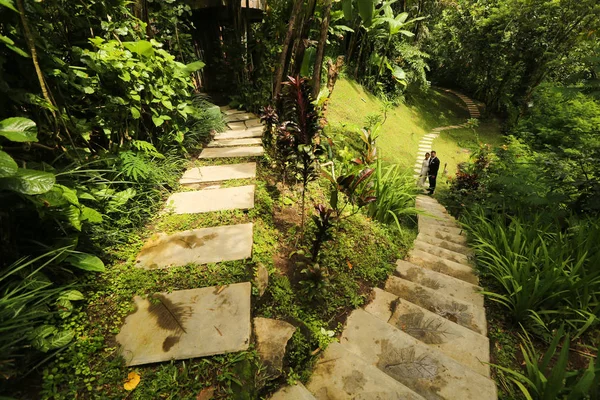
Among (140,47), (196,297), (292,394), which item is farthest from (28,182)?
(140,47)

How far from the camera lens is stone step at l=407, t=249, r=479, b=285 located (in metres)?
2.80

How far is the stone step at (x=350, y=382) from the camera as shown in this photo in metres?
1.45

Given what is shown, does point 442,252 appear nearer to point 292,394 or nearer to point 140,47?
point 292,394

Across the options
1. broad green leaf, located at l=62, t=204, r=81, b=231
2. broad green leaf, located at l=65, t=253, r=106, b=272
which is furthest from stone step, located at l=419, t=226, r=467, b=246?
broad green leaf, located at l=62, t=204, r=81, b=231

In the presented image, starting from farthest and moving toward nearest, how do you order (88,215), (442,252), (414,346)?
(442,252), (414,346), (88,215)

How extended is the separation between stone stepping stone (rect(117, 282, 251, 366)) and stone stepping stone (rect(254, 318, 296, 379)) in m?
0.11

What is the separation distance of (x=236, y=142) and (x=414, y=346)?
3.60m

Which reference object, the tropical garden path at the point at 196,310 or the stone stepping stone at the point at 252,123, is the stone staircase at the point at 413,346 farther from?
the stone stepping stone at the point at 252,123

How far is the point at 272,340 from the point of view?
5.06 ft

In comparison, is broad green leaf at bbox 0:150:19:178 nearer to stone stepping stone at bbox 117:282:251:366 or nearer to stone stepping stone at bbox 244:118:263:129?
stone stepping stone at bbox 117:282:251:366

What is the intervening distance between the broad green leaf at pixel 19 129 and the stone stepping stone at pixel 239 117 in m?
3.88

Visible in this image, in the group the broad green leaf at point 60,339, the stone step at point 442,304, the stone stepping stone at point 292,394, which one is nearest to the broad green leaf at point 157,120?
the broad green leaf at point 60,339

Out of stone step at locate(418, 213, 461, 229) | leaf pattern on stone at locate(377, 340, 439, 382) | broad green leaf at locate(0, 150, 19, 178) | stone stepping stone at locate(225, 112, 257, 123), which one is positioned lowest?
stone step at locate(418, 213, 461, 229)

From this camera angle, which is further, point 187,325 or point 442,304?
point 442,304
